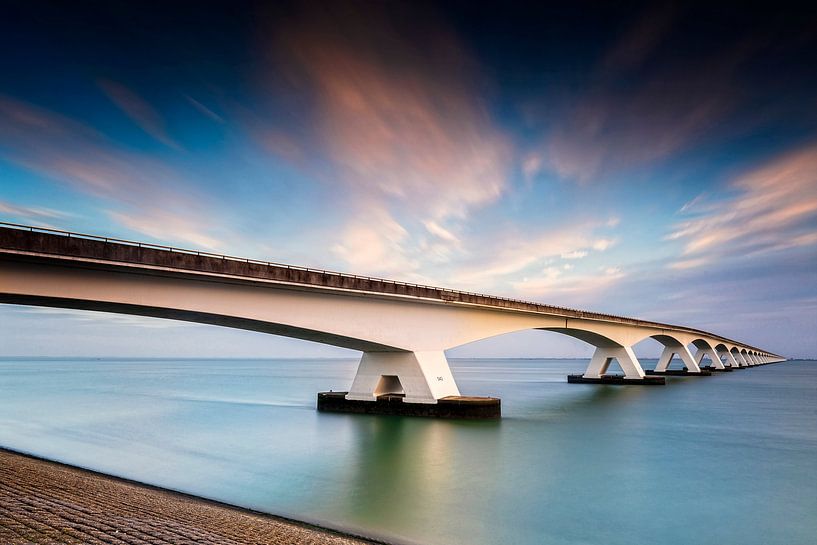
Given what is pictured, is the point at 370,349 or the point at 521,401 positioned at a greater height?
the point at 370,349

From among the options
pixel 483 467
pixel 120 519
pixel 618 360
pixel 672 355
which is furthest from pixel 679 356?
pixel 120 519

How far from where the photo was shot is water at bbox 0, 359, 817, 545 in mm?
11836

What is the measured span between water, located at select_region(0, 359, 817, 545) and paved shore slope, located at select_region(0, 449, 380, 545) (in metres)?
1.54

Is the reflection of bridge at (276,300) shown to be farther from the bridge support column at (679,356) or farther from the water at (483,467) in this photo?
the bridge support column at (679,356)

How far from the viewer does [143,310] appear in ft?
65.8

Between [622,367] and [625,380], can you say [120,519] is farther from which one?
[622,367]

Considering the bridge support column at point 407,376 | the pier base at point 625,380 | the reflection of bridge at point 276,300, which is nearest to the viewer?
the reflection of bridge at point 276,300

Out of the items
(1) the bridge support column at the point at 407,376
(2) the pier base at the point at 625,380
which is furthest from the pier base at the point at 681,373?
(1) the bridge support column at the point at 407,376

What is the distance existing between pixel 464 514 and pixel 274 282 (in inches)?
521

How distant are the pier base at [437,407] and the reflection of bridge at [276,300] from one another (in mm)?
457

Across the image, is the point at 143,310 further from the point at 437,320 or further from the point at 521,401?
the point at 521,401

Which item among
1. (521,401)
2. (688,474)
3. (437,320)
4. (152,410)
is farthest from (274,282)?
(521,401)

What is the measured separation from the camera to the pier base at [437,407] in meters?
26.5

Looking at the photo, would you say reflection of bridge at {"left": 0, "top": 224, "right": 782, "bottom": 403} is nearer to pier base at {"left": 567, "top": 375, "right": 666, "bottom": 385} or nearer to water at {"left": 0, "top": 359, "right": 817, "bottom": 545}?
water at {"left": 0, "top": 359, "right": 817, "bottom": 545}
